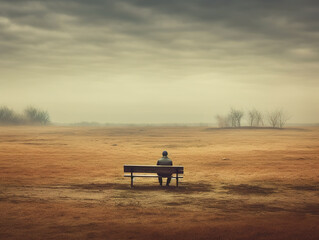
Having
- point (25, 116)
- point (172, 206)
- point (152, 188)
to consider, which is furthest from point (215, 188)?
point (25, 116)

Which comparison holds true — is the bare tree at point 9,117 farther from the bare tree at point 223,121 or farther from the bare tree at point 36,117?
the bare tree at point 223,121

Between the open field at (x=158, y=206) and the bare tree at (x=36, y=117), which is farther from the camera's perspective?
the bare tree at (x=36, y=117)

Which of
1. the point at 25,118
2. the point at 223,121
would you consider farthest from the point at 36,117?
the point at 223,121

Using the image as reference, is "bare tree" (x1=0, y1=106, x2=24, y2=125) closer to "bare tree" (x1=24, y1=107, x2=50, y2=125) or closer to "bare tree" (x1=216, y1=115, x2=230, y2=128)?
"bare tree" (x1=24, y1=107, x2=50, y2=125)

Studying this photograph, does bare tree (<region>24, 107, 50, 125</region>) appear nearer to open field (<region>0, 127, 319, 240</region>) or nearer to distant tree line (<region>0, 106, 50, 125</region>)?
distant tree line (<region>0, 106, 50, 125</region>)

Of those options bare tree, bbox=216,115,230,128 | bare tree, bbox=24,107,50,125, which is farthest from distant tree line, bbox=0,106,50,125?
bare tree, bbox=216,115,230,128

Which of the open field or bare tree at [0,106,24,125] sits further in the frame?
bare tree at [0,106,24,125]

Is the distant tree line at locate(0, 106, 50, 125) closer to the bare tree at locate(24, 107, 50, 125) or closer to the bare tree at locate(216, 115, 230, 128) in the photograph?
the bare tree at locate(24, 107, 50, 125)

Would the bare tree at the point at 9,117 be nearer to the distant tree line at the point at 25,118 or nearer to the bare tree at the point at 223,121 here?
the distant tree line at the point at 25,118

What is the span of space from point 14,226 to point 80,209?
2.03m

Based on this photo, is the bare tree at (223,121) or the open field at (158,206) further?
the bare tree at (223,121)

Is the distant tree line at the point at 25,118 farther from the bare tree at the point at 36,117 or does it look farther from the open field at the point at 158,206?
the open field at the point at 158,206

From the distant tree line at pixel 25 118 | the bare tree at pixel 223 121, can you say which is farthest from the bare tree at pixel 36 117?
the bare tree at pixel 223 121

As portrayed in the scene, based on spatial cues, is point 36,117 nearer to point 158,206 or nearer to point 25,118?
point 25,118
